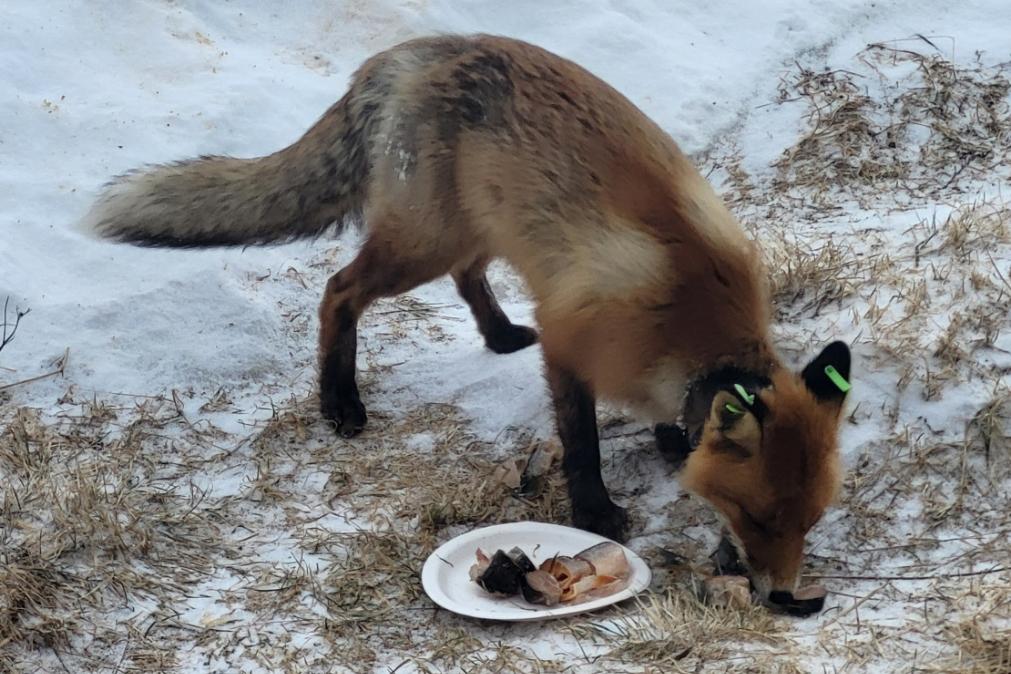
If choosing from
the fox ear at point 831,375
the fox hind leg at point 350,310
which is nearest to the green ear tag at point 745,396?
the fox ear at point 831,375

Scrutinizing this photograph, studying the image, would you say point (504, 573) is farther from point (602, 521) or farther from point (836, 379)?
point (836, 379)

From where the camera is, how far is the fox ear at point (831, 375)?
11.8ft

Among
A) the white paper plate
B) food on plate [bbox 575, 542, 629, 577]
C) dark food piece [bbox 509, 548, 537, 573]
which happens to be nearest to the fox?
the white paper plate

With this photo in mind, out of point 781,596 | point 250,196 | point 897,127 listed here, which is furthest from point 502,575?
point 897,127

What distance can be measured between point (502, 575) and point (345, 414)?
5.25 feet

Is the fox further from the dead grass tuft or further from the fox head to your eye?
the dead grass tuft

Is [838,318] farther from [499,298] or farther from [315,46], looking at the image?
[315,46]

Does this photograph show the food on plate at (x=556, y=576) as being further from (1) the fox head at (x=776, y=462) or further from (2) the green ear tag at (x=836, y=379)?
(2) the green ear tag at (x=836, y=379)

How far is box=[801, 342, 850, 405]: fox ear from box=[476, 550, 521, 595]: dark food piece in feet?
4.12

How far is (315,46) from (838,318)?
14.9 feet

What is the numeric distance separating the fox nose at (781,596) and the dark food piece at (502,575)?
90 cm

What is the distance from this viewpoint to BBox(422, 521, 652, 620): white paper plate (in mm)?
3736

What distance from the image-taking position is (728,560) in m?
3.90

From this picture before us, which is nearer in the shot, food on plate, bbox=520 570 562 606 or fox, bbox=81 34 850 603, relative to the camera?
fox, bbox=81 34 850 603
